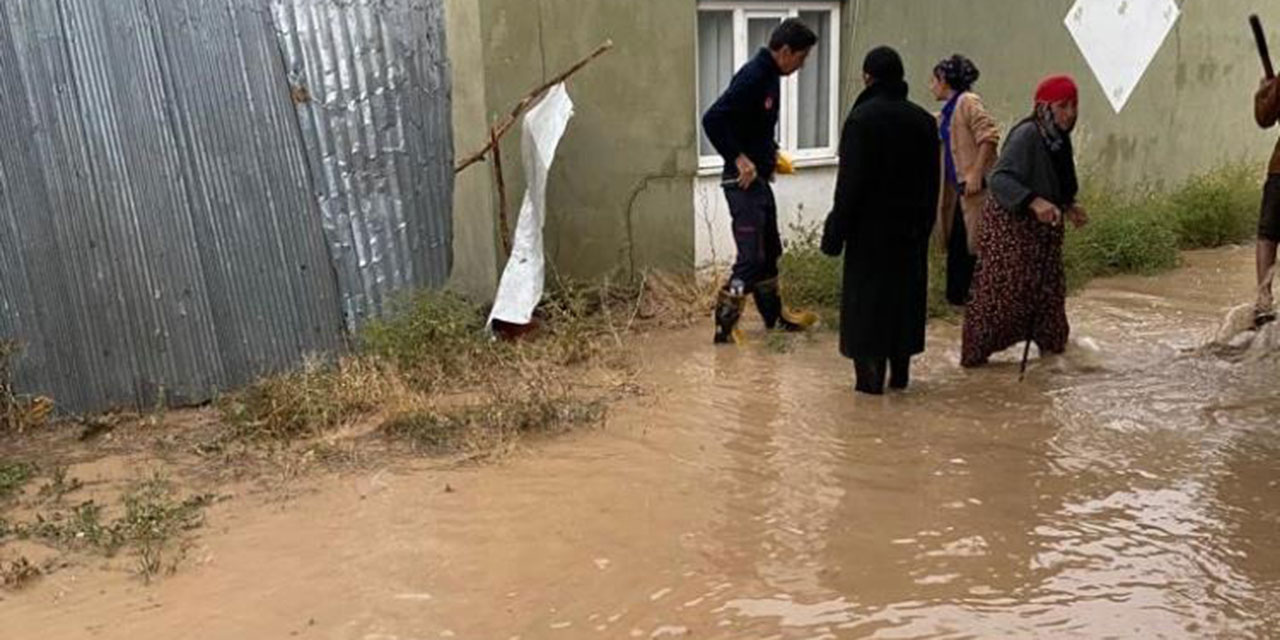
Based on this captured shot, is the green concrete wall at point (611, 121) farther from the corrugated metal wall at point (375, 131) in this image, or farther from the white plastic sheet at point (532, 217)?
the corrugated metal wall at point (375, 131)

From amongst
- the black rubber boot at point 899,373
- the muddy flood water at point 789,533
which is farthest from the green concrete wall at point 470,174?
the black rubber boot at point 899,373

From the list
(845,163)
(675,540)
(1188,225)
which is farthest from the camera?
(1188,225)

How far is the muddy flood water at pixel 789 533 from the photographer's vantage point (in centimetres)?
358

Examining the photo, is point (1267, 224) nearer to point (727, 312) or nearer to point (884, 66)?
point (884, 66)

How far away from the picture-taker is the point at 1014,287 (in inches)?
238

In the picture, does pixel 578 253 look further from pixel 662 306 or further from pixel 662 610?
pixel 662 610

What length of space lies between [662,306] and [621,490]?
310cm

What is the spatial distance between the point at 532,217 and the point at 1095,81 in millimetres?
6280

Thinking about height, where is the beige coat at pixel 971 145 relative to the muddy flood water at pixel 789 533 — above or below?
above

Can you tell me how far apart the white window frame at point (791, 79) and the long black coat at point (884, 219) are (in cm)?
257

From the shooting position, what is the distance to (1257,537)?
415cm

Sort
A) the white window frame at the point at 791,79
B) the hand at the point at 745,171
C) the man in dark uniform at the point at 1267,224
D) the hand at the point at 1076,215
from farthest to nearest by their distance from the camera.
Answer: the white window frame at the point at 791,79 < the hand at the point at 745,171 < the man in dark uniform at the point at 1267,224 < the hand at the point at 1076,215

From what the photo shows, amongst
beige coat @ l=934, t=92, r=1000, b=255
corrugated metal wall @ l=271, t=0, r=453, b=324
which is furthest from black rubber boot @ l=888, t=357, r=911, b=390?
corrugated metal wall @ l=271, t=0, r=453, b=324

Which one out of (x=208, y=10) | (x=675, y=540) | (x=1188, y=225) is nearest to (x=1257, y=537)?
(x=675, y=540)
